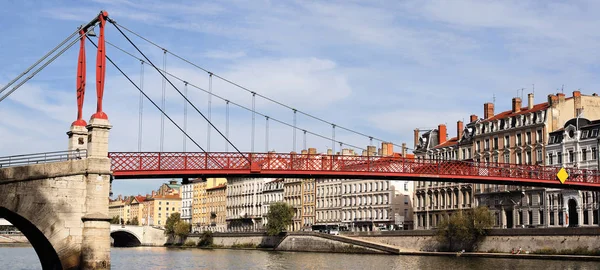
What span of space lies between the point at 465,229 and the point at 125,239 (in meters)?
94.7

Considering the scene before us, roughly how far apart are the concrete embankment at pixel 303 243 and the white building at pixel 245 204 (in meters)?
15.8

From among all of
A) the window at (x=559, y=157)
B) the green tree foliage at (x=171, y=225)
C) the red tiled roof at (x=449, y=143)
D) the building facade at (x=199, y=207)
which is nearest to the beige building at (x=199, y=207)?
the building facade at (x=199, y=207)

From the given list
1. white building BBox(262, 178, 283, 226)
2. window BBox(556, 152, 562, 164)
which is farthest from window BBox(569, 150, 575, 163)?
white building BBox(262, 178, 283, 226)

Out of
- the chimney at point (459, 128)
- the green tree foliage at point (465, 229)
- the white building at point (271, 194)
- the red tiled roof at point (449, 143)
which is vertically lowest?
the green tree foliage at point (465, 229)

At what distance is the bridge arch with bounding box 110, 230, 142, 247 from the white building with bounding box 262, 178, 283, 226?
23826mm

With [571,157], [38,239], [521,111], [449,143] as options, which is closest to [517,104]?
[521,111]

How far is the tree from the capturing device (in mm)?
124750

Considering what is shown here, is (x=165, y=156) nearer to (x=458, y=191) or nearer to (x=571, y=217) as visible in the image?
(x=571, y=217)

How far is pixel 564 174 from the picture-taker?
2522 inches

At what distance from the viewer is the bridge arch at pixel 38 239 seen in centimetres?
3959

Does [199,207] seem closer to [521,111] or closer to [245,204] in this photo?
[245,204]

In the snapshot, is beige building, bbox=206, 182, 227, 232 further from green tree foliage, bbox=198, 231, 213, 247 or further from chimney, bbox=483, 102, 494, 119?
chimney, bbox=483, 102, 494, 119

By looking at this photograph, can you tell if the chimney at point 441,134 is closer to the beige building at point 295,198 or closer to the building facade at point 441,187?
the building facade at point 441,187

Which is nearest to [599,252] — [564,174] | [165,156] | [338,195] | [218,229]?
[564,174]
